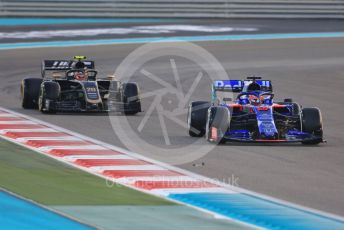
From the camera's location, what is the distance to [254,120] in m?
15.8

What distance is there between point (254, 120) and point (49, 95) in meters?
5.03

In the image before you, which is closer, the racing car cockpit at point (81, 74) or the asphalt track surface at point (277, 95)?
the asphalt track surface at point (277, 95)

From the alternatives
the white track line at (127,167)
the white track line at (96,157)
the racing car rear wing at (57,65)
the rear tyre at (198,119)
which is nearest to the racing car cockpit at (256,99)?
the rear tyre at (198,119)

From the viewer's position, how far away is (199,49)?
113 ft

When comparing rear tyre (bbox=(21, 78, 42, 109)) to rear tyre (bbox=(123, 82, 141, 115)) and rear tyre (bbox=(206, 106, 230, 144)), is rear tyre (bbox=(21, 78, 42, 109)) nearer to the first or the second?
rear tyre (bbox=(123, 82, 141, 115))

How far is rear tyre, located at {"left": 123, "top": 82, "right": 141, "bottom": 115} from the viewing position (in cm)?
1961

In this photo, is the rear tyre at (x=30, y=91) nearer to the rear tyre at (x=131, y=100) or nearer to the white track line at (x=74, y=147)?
the rear tyre at (x=131, y=100)

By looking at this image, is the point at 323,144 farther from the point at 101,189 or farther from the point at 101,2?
the point at 101,2

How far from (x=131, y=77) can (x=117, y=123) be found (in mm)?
8499

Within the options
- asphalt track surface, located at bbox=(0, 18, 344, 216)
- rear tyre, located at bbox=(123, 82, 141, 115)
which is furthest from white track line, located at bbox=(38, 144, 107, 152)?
rear tyre, located at bbox=(123, 82, 141, 115)

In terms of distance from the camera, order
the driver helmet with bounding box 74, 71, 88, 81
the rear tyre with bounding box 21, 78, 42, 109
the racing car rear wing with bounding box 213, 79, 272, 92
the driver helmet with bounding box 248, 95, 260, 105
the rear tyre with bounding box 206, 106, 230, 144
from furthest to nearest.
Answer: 1. the rear tyre with bounding box 21, 78, 42, 109
2. the driver helmet with bounding box 74, 71, 88, 81
3. the racing car rear wing with bounding box 213, 79, 272, 92
4. the driver helmet with bounding box 248, 95, 260, 105
5. the rear tyre with bounding box 206, 106, 230, 144

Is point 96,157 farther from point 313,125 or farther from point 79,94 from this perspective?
point 79,94

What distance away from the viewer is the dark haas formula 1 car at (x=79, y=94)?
19.4 m

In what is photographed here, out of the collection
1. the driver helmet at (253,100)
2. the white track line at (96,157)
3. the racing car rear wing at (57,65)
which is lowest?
the white track line at (96,157)
